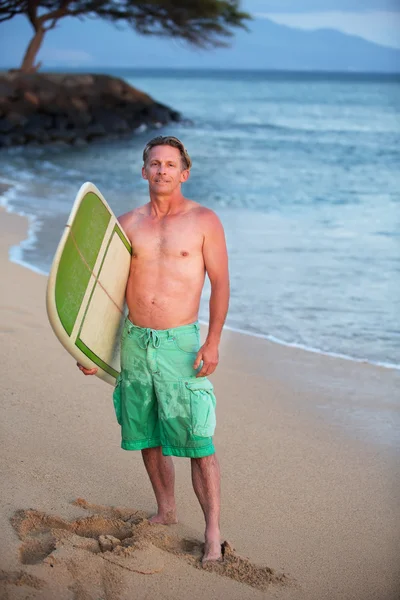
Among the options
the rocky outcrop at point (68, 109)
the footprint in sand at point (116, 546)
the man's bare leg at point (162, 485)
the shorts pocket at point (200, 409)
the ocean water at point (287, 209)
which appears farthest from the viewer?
the rocky outcrop at point (68, 109)

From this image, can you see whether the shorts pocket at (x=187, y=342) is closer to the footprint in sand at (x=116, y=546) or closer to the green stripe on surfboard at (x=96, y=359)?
the green stripe on surfboard at (x=96, y=359)

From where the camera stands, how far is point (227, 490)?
149 inches

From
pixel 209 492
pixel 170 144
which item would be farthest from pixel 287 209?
pixel 209 492

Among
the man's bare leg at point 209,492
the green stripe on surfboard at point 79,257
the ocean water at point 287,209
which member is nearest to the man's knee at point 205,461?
the man's bare leg at point 209,492

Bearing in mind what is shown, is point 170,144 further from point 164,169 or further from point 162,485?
point 162,485

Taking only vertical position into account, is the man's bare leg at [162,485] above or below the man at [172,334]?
below

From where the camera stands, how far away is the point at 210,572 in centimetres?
305

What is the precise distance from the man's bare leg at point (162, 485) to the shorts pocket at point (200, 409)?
10.7 inches

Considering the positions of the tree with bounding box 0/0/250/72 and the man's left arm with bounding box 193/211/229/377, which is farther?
the tree with bounding box 0/0/250/72

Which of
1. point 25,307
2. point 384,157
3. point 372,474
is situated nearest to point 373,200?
point 384,157

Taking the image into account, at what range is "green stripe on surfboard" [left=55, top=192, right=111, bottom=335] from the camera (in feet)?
10.2

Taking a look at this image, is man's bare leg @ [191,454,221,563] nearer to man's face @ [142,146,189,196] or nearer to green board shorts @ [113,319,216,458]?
green board shorts @ [113,319,216,458]

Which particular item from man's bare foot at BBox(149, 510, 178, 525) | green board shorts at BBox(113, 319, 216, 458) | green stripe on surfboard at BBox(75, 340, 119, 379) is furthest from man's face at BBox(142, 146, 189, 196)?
man's bare foot at BBox(149, 510, 178, 525)

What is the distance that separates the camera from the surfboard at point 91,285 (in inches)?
122
